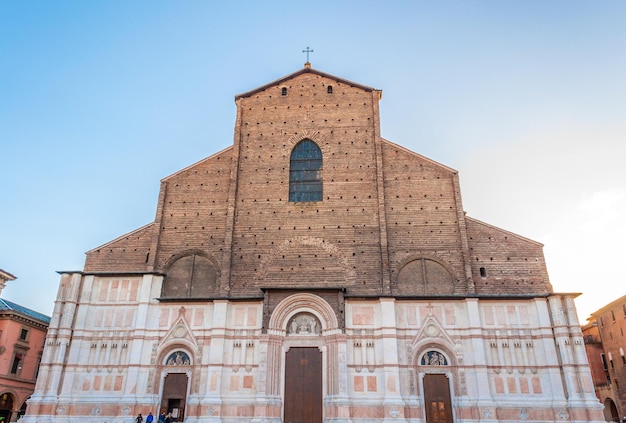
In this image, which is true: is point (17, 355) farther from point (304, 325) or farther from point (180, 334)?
point (304, 325)

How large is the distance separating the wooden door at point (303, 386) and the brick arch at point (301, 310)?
974 millimetres

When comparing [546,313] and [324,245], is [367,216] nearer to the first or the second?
[324,245]

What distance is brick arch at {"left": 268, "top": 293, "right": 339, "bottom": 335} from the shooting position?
58.2 ft

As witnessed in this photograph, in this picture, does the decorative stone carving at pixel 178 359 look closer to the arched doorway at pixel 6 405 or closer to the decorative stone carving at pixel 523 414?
the decorative stone carving at pixel 523 414

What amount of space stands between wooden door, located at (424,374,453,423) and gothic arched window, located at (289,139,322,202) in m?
8.41

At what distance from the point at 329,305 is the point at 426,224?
525 cm

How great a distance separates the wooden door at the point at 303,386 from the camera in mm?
16688

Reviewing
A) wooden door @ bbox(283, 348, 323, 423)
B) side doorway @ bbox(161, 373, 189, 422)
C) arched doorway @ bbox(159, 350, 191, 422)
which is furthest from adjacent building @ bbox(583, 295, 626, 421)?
side doorway @ bbox(161, 373, 189, 422)

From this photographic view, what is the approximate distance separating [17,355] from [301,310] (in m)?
17.0

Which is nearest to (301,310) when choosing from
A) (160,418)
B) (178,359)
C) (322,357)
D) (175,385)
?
(322,357)

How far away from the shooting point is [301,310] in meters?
18.1

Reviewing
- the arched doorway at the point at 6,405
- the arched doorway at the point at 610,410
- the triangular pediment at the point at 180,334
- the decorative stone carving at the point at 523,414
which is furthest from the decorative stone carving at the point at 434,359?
the arched doorway at the point at 6,405

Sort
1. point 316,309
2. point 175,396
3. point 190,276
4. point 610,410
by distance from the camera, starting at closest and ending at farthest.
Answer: point 175,396, point 316,309, point 190,276, point 610,410

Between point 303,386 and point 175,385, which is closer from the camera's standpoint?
point 303,386
